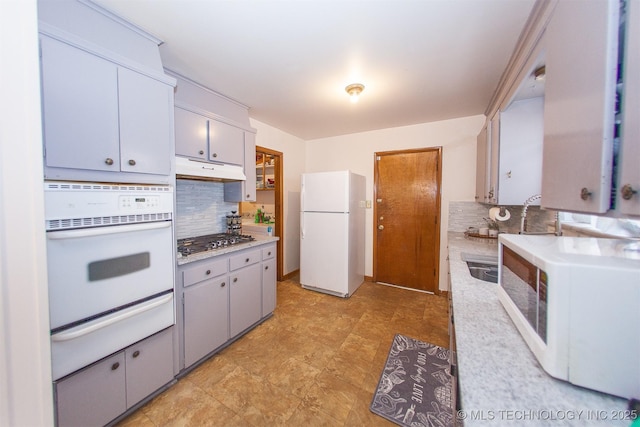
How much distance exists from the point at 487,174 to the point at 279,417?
2.60 meters

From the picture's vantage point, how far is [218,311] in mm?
1934

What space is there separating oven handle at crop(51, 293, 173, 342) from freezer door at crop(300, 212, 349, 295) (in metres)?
1.93

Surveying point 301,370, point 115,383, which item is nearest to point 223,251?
point 115,383

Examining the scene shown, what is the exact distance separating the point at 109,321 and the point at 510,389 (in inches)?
69.0

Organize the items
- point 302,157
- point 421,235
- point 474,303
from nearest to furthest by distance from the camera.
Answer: point 474,303 → point 421,235 → point 302,157

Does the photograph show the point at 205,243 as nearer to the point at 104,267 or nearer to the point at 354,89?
the point at 104,267

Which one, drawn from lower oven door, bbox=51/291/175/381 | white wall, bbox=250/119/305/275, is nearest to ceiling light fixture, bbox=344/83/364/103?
white wall, bbox=250/119/305/275

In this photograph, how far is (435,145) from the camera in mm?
3115

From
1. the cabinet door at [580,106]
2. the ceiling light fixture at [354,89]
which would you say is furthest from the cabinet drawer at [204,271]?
the cabinet door at [580,106]

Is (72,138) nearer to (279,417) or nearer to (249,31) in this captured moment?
(249,31)

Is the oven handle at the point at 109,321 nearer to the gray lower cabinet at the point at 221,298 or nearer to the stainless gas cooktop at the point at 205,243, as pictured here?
Result: the gray lower cabinet at the point at 221,298

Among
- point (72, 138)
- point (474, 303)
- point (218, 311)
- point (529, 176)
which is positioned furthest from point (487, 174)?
point (72, 138)

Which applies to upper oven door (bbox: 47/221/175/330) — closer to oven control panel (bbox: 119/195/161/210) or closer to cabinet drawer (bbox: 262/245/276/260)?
oven control panel (bbox: 119/195/161/210)

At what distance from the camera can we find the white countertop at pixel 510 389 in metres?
0.54
